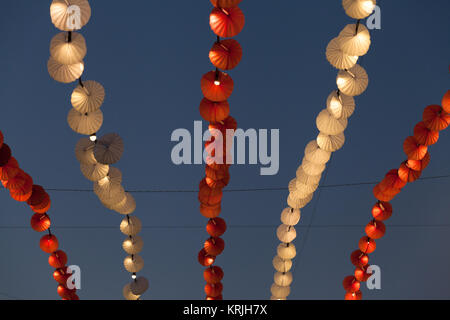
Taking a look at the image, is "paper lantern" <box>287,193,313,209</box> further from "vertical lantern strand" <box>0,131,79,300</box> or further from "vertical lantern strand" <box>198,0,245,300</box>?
"vertical lantern strand" <box>0,131,79,300</box>

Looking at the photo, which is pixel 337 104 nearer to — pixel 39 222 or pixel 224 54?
pixel 224 54

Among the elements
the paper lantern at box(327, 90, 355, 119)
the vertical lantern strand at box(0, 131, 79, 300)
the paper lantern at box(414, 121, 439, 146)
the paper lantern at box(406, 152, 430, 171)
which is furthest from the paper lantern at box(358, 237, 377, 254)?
the vertical lantern strand at box(0, 131, 79, 300)

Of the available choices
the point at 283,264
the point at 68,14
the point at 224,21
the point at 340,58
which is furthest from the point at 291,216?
the point at 68,14

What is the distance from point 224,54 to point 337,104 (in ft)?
1.38

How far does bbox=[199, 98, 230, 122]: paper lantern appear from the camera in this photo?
137 cm

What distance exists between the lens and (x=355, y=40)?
138cm

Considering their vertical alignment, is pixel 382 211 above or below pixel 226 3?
below

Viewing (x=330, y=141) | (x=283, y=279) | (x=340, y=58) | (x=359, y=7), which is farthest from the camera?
(x=283, y=279)

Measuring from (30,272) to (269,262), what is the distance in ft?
3.91

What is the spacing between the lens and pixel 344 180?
260cm

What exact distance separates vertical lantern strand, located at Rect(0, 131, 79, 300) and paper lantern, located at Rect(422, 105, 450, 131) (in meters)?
1.18

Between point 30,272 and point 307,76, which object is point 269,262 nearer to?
point 307,76

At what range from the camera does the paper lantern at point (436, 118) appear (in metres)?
1.57
